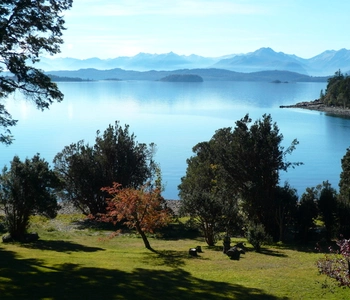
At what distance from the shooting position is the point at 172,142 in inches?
3359

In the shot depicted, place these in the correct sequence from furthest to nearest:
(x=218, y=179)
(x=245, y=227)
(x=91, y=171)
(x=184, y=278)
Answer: (x=91, y=171) → (x=218, y=179) → (x=245, y=227) → (x=184, y=278)

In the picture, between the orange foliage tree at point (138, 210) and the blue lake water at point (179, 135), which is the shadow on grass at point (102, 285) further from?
the blue lake water at point (179, 135)

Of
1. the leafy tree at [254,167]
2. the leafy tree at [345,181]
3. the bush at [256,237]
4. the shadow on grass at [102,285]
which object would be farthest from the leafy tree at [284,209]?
the shadow on grass at [102,285]

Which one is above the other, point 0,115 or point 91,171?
point 0,115

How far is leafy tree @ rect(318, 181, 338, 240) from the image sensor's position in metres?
29.3

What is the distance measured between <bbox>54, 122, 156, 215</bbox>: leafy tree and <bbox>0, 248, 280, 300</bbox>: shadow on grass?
24.1m

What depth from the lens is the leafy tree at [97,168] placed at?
1586 inches

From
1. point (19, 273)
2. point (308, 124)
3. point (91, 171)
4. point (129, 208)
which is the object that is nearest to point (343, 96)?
point (308, 124)

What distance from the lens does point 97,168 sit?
4078cm

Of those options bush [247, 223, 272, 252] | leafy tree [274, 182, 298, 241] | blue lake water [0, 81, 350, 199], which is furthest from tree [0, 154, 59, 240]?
blue lake water [0, 81, 350, 199]

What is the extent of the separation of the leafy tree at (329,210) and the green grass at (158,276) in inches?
280

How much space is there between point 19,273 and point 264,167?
20731 millimetres

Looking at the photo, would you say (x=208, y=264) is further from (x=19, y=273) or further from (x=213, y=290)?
(x=19, y=273)

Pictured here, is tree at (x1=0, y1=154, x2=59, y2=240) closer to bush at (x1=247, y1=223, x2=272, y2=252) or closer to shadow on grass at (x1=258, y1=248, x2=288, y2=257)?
bush at (x1=247, y1=223, x2=272, y2=252)
